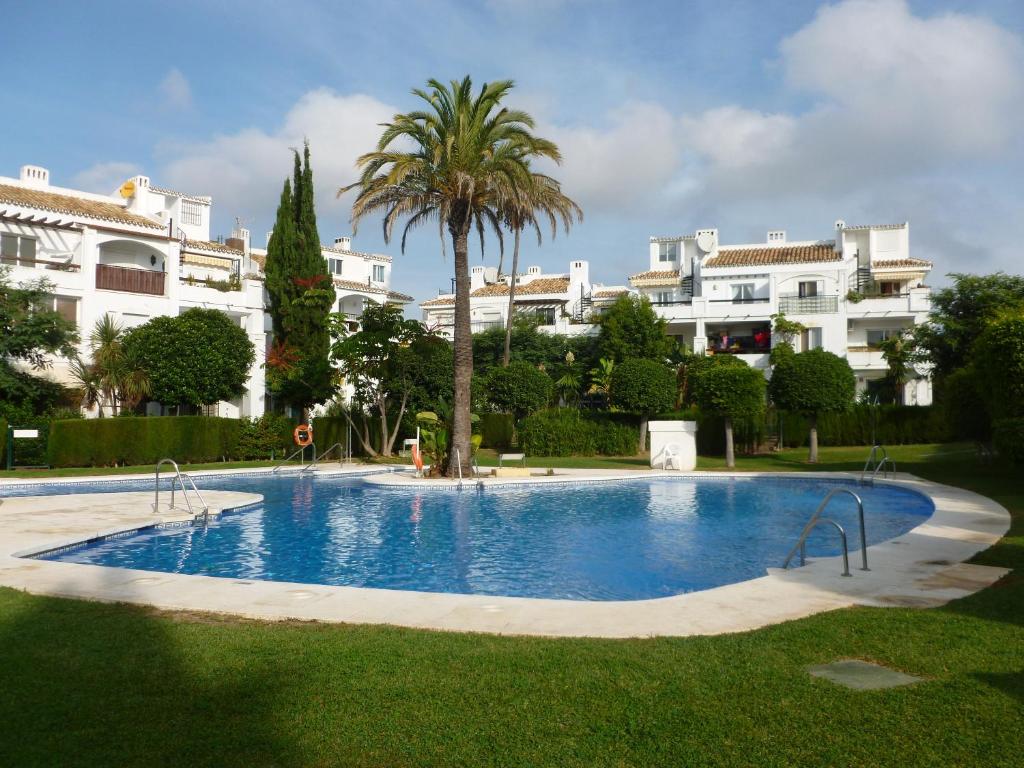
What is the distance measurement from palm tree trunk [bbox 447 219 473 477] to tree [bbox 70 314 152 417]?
13387 mm

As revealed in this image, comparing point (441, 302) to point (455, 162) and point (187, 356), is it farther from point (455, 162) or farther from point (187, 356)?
Answer: point (455, 162)

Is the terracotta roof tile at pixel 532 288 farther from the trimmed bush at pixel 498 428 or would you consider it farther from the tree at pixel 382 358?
the tree at pixel 382 358

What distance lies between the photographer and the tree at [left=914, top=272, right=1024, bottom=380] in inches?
1133

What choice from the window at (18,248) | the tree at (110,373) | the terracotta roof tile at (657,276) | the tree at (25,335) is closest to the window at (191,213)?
the window at (18,248)

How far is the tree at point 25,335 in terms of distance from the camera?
25672 mm

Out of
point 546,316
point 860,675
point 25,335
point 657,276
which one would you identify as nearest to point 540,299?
point 546,316

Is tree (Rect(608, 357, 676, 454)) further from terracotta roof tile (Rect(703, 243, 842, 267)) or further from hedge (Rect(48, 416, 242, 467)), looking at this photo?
terracotta roof tile (Rect(703, 243, 842, 267))

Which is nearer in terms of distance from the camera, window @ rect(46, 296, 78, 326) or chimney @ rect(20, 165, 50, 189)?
window @ rect(46, 296, 78, 326)

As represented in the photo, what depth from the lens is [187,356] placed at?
29.3 meters

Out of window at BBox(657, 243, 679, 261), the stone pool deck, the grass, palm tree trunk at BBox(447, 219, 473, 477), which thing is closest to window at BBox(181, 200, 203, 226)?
window at BBox(657, 243, 679, 261)

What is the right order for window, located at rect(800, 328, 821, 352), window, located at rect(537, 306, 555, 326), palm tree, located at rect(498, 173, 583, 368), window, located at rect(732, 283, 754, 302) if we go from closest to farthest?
palm tree, located at rect(498, 173, 583, 368)
window, located at rect(800, 328, 821, 352)
window, located at rect(732, 283, 754, 302)
window, located at rect(537, 306, 555, 326)

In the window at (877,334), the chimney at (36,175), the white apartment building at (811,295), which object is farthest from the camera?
the window at (877,334)

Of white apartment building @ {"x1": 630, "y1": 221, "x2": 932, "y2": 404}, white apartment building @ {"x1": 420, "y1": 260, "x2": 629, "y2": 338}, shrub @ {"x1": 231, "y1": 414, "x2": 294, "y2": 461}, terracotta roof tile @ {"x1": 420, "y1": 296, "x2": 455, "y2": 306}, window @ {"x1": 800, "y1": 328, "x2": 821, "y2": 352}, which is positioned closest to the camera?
shrub @ {"x1": 231, "y1": 414, "x2": 294, "y2": 461}

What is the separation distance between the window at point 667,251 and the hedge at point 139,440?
4167 centimetres
